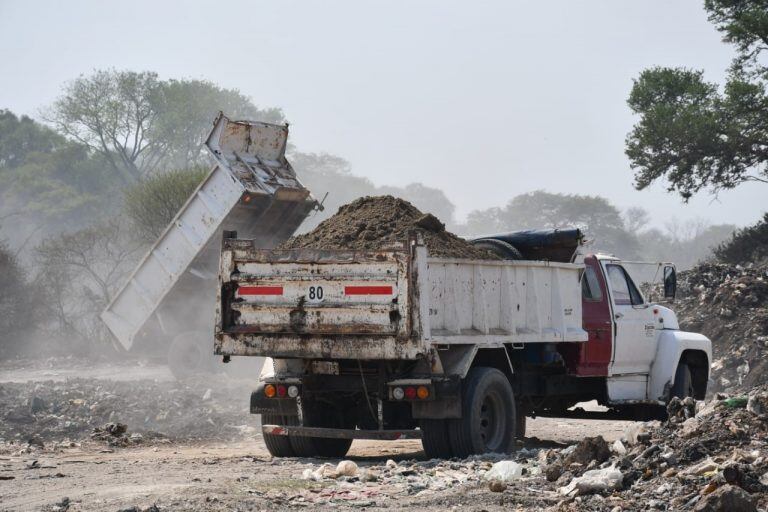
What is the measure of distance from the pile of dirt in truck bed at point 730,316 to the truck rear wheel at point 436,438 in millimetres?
8888

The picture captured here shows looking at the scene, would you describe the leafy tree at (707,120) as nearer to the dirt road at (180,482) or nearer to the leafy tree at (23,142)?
the dirt road at (180,482)

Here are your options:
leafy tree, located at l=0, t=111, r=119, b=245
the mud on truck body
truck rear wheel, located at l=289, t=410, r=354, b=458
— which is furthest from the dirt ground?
leafy tree, located at l=0, t=111, r=119, b=245

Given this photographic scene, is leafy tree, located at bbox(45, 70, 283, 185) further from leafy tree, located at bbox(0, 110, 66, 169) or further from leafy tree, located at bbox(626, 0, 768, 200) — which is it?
leafy tree, located at bbox(626, 0, 768, 200)

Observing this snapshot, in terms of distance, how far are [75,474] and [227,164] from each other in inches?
310

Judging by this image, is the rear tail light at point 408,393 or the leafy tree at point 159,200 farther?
the leafy tree at point 159,200

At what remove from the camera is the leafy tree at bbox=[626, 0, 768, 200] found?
24.5 metres

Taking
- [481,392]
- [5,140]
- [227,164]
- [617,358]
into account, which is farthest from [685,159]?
[5,140]

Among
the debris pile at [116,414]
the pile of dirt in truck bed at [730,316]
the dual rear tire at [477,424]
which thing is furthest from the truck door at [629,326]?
the pile of dirt in truck bed at [730,316]

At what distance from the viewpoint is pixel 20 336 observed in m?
24.5

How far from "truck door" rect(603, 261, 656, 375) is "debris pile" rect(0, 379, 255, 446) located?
4737 millimetres

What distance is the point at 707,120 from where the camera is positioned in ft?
80.5

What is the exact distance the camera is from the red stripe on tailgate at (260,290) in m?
8.95

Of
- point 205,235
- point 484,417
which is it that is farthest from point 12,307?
point 484,417

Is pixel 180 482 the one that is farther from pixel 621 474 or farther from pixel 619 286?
pixel 619 286
